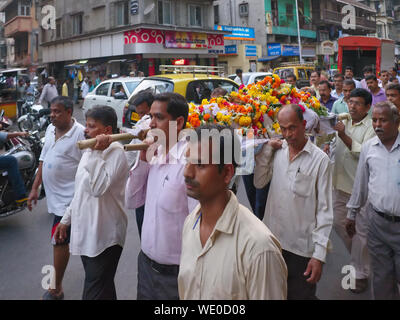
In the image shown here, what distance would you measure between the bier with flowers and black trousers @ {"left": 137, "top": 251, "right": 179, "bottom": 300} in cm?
115

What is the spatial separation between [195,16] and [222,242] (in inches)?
1051

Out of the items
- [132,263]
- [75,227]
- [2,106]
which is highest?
[2,106]

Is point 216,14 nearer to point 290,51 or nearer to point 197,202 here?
point 290,51

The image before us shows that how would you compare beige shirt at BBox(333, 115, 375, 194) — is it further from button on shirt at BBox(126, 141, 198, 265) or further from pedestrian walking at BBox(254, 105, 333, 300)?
button on shirt at BBox(126, 141, 198, 265)

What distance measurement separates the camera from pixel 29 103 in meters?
15.4

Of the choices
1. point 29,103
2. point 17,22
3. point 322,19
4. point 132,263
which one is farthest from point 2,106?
point 322,19

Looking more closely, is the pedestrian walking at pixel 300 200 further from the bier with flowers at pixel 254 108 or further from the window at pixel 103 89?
the window at pixel 103 89

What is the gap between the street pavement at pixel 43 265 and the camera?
3836 mm

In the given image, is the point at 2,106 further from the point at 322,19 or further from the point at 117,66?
the point at 322,19


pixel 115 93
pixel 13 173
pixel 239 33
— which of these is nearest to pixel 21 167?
pixel 13 173

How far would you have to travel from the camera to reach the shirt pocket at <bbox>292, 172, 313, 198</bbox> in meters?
2.85

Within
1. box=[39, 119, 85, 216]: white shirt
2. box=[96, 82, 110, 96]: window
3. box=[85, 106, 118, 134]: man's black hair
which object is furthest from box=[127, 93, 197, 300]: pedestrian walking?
box=[96, 82, 110, 96]: window

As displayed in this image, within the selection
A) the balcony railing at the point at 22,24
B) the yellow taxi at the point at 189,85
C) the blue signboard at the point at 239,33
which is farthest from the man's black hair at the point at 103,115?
the balcony railing at the point at 22,24
